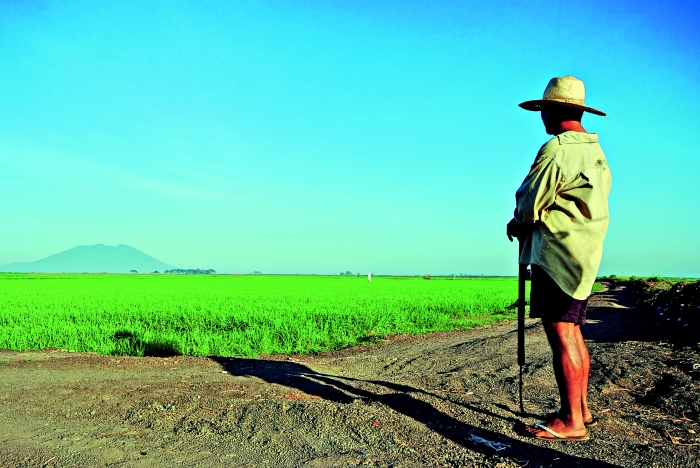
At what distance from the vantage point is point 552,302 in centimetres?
306

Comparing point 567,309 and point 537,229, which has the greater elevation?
point 537,229

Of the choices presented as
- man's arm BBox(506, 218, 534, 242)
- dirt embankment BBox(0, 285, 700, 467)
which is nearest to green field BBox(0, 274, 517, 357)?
dirt embankment BBox(0, 285, 700, 467)

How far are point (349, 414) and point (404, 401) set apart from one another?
628mm

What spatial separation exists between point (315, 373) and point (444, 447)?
3.31m

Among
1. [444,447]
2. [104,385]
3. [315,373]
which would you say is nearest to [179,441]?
[444,447]

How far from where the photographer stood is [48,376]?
575cm

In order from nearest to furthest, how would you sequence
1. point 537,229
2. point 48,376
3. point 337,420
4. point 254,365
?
point 537,229 → point 337,420 → point 48,376 → point 254,365

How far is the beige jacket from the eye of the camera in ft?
9.83

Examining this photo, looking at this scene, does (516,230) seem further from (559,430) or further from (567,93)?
(559,430)

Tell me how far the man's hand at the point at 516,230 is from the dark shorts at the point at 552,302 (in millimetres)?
271

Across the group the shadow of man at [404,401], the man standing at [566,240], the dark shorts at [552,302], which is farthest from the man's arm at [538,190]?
the shadow of man at [404,401]

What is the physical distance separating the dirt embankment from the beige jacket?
3.46 feet

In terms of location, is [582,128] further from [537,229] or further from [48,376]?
[48,376]

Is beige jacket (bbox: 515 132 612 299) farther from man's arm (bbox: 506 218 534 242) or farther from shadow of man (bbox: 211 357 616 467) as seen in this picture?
shadow of man (bbox: 211 357 616 467)
